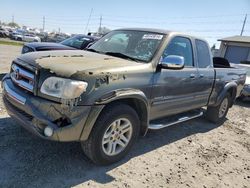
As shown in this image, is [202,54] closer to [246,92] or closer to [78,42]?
[246,92]

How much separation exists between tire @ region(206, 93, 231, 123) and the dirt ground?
43.7 inches

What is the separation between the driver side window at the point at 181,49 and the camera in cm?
463

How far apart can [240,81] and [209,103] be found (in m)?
1.71

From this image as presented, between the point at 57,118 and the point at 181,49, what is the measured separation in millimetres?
2738

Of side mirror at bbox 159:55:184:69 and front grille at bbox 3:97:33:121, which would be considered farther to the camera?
side mirror at bbox 159:55:184:69

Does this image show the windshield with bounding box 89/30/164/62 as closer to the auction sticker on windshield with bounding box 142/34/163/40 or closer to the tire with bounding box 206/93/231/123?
the auction sticker on windshield with bounding box 142/34/163/40

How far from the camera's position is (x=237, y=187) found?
3992 mm

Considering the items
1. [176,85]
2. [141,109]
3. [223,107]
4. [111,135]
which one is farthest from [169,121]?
[223,107]

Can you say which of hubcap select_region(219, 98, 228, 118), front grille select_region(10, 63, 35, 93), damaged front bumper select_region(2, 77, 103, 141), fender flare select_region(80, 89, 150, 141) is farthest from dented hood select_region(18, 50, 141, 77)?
hubcap select_region(219, 98, 228, 118)

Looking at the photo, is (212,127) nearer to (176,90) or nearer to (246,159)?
(246,159)

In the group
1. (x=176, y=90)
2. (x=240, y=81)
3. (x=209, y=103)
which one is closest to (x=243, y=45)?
(x=240, y=81)

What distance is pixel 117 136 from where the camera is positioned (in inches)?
155

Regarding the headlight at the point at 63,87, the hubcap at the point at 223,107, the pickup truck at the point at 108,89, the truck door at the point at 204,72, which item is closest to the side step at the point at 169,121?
the pickup truck at the point at 108,89

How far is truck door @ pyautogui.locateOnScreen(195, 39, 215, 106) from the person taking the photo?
5460 mm
